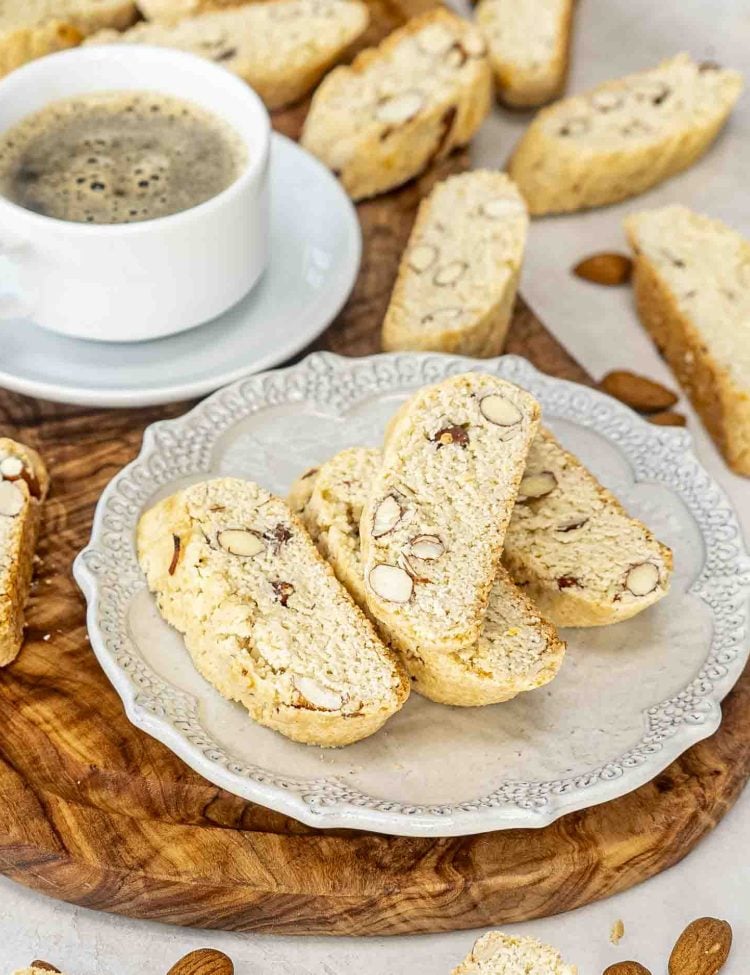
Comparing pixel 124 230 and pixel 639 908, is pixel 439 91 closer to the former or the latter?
pixel 124 230

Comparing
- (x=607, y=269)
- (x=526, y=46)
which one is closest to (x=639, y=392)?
(x=607, y=269)

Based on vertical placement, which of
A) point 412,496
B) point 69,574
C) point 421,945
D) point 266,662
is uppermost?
point 412,496

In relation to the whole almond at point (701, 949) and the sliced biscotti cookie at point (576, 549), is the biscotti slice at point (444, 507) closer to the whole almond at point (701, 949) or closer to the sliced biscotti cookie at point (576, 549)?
the sliced biscotti cookie at point (576, 549)

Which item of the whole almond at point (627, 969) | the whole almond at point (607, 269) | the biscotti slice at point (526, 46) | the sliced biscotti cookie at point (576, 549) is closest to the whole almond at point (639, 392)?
the whole almond at point (607, 269)

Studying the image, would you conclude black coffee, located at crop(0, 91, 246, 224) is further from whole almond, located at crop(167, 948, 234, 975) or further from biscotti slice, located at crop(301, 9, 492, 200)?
whole almond, located at crop(167, 948, 234, 975)

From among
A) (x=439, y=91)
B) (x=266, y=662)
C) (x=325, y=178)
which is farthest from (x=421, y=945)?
(x=439, y=91)

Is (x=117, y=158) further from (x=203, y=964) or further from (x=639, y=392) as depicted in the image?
(x=203, y=964)

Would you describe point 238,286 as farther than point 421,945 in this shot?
Yes

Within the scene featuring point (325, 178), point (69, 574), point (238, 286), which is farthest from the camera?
point (325, 178)
